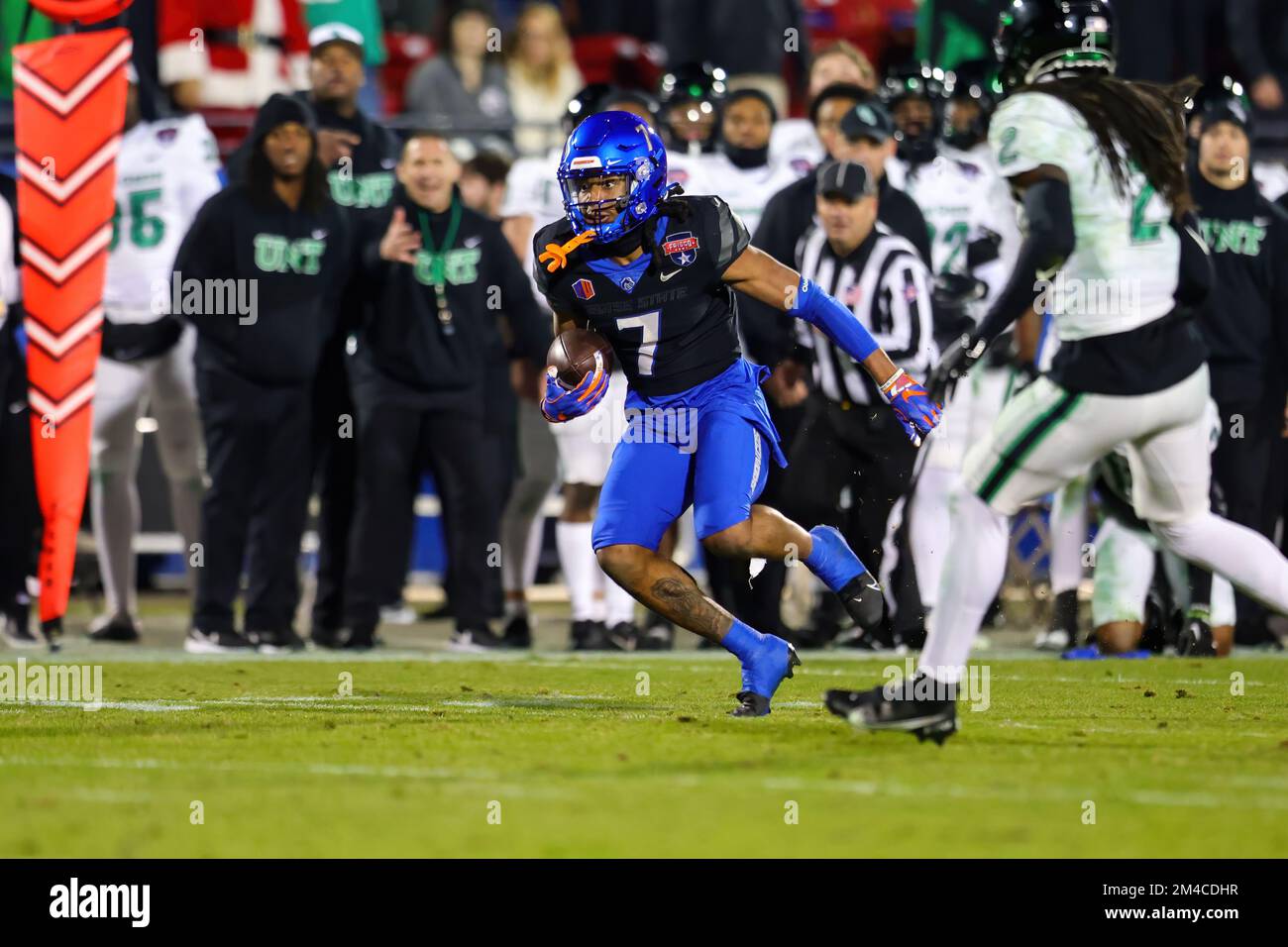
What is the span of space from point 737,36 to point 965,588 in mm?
8878

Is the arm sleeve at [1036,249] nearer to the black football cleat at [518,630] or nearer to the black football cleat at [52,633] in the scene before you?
the black football cleat at [518,630]

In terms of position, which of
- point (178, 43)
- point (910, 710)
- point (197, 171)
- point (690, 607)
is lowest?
point (910, 710)

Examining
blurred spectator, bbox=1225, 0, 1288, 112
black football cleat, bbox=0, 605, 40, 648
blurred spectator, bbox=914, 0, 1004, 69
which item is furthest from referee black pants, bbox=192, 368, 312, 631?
blurred spectator, bbox=1225, 0, 1288, 112

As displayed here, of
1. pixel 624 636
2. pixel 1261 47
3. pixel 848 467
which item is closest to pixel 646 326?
pixel 848 467

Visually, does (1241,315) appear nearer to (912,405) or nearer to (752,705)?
(912,405)

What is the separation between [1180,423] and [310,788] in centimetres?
286

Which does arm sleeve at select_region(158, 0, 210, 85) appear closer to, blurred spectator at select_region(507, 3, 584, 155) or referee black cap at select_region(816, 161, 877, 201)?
blurred spectator at select_region(507, 3, 584, 155)

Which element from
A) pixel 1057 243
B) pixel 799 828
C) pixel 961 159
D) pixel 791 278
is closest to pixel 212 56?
pixel 961 159

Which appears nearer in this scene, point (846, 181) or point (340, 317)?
point (846, 181)

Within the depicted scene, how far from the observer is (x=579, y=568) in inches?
426

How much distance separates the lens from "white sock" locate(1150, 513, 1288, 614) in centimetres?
662

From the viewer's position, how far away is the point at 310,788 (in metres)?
5.37

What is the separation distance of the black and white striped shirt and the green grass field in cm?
175
